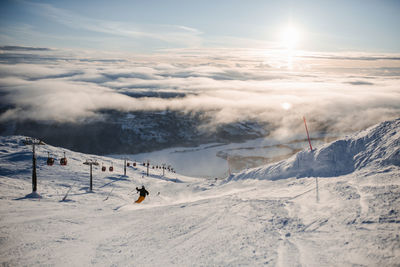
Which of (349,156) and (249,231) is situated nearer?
(249,231)

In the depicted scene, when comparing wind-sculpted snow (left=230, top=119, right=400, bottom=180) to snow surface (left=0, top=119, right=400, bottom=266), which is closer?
snow surface (left=0, top=119, right=400, bottom=266)

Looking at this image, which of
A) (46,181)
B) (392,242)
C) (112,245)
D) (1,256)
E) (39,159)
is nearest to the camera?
(392,242)

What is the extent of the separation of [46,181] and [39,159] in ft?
67.1

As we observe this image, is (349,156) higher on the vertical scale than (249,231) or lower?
higher

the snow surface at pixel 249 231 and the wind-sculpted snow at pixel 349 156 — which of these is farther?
the wind-sculpted snow at pixel 349 156

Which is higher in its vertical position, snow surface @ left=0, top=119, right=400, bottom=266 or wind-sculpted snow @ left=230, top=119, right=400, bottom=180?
wind-sculpted snow @ left=230, top=119, right=400, bottom=180

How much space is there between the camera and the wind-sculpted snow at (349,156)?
795 inches

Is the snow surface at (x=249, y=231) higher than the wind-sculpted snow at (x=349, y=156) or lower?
lower

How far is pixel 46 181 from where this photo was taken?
145 ft

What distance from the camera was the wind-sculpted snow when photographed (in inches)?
795

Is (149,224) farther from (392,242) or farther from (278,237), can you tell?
(392,242)

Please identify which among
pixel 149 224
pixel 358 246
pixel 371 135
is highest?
pixel 371 135

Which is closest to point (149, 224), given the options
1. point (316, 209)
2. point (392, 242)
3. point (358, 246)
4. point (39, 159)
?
point (316, 209)

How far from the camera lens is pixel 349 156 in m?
24.3
